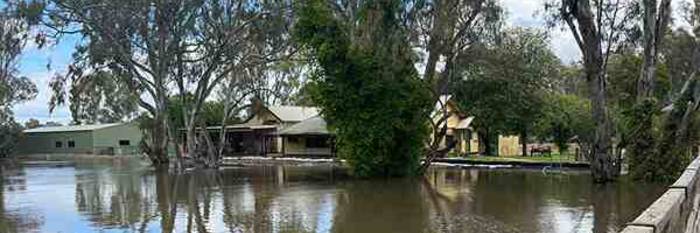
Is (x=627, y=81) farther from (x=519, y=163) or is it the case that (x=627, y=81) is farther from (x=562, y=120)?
(x=519, y=163)

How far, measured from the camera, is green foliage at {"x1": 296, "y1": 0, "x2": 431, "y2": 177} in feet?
91.4

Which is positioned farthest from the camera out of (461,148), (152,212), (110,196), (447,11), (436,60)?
(461,148)

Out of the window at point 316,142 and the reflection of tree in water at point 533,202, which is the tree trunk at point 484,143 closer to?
the window at point 316,142

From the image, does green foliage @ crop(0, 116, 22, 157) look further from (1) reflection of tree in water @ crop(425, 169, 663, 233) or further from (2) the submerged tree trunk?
(2) the submerged tree trunk

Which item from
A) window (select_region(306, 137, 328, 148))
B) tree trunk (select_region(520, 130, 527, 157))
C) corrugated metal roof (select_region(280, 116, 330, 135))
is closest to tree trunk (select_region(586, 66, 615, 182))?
tree trunk (select_region(520, 130, 527, 157))

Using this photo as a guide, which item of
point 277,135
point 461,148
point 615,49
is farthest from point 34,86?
point 615,49

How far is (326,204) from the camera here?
61.5 ft

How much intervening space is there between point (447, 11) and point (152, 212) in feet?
49.1

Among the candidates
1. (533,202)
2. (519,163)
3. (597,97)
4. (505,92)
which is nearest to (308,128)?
(505,92)

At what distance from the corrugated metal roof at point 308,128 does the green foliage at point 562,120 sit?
42.8 feet

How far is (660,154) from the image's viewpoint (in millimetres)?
24578

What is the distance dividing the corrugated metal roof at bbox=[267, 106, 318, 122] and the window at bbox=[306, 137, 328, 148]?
9.35ft

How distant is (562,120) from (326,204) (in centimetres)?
2505

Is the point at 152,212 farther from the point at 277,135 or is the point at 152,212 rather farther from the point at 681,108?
the point at 277,135
